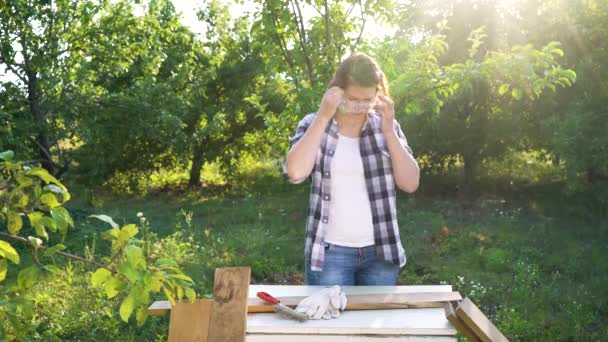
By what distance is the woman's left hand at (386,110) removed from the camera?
287 cm

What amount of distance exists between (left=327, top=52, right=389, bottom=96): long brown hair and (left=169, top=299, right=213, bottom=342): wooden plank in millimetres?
1102

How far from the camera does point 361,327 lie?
93.1 inches

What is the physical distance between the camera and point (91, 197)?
9.38 metres

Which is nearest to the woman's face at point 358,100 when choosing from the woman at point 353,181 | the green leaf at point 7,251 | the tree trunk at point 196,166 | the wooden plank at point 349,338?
the woman at point 353,181

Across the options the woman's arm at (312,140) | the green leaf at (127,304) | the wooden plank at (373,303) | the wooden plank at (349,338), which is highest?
the woman's arm at (312,140)

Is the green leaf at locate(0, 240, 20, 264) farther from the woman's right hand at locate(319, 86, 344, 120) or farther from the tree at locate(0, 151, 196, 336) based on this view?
the woman's right hand at locate(319, 86, 344, 120)

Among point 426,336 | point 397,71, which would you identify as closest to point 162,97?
point 397,71

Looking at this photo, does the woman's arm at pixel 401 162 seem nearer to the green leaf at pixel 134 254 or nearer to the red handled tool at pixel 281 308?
the red handled tool at pixel 281 308

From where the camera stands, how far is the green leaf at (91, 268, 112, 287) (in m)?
1.94

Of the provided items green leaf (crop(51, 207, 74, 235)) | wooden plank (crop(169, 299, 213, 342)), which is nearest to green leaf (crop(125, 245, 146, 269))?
green leaf (crop(51, 207, 74, 235))

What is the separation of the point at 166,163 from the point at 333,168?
31.3 ft

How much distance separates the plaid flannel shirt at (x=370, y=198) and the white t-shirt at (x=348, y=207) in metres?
0.02

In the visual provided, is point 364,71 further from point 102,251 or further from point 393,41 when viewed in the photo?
point 102,251

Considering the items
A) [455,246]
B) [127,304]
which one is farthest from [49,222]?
[455,246]
